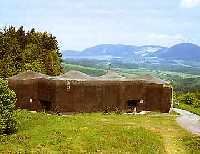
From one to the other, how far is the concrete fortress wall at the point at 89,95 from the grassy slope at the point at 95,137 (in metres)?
6.77

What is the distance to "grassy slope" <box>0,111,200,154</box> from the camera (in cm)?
2911

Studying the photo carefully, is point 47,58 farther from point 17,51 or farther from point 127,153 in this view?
point 127,153

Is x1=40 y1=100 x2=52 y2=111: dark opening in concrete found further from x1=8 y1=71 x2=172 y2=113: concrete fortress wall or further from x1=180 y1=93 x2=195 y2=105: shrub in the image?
x1=180 y1=93 x2=195 y2=105: shrub

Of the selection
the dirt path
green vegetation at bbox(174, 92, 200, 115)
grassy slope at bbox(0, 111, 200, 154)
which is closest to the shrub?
green vegetation at bbox(174, 92, 200, 115)

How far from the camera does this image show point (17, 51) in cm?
7081

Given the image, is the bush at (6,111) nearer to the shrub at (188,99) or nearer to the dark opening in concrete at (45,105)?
the dark opening in concrete at (45,105)

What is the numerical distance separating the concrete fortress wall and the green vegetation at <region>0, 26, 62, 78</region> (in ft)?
64.4

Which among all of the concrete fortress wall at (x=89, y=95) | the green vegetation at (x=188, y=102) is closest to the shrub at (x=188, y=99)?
the green vegetation at (x=188, y=102)

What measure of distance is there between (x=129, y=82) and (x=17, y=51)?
28.9 meters

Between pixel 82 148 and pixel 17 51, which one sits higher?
pixel 17 51

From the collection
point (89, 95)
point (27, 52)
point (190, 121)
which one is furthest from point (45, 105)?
point (27, 52)

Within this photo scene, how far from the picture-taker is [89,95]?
45719 millimetres

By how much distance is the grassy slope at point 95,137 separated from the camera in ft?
95.5

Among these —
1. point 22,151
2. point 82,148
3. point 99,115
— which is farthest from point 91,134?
point 99,115
